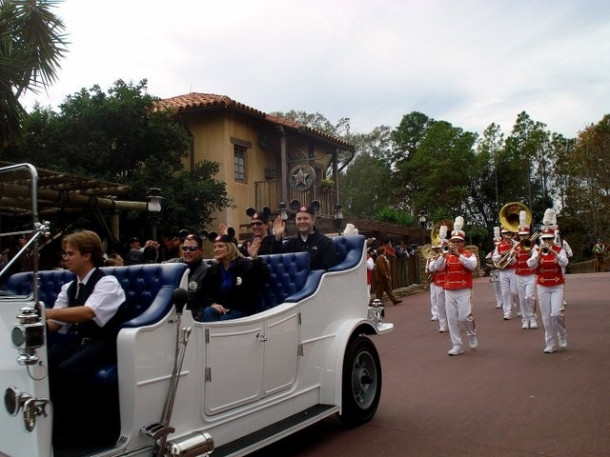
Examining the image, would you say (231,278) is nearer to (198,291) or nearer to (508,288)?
(198,291)

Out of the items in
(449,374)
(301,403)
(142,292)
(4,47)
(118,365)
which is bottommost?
(449,374)

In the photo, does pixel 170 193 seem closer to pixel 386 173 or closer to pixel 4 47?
Answer: pixel 4 47

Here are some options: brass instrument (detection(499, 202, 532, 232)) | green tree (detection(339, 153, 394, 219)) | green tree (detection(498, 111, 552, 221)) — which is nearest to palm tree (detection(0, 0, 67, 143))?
brass instrument (detection(499, 202, 532, 232))

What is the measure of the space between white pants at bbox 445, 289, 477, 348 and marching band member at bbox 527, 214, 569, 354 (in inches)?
42.6

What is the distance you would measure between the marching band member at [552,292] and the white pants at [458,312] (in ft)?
3.55

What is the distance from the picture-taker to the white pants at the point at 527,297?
37.6ft

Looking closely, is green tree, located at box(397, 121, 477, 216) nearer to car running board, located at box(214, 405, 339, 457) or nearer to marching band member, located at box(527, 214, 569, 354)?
marching band member, located at box(527, 214, 569, 354)

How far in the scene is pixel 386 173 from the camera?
45.5 metres

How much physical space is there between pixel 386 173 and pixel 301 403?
4130cm

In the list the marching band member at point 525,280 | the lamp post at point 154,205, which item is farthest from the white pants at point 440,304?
the lamp post at point 154,205

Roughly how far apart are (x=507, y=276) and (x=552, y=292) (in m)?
4.17

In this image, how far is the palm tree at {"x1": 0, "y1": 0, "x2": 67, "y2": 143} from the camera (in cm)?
901

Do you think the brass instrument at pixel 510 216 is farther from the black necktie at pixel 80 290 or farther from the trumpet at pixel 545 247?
the black necktie at pixel 80 290

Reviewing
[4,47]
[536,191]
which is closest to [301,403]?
[4,47]
